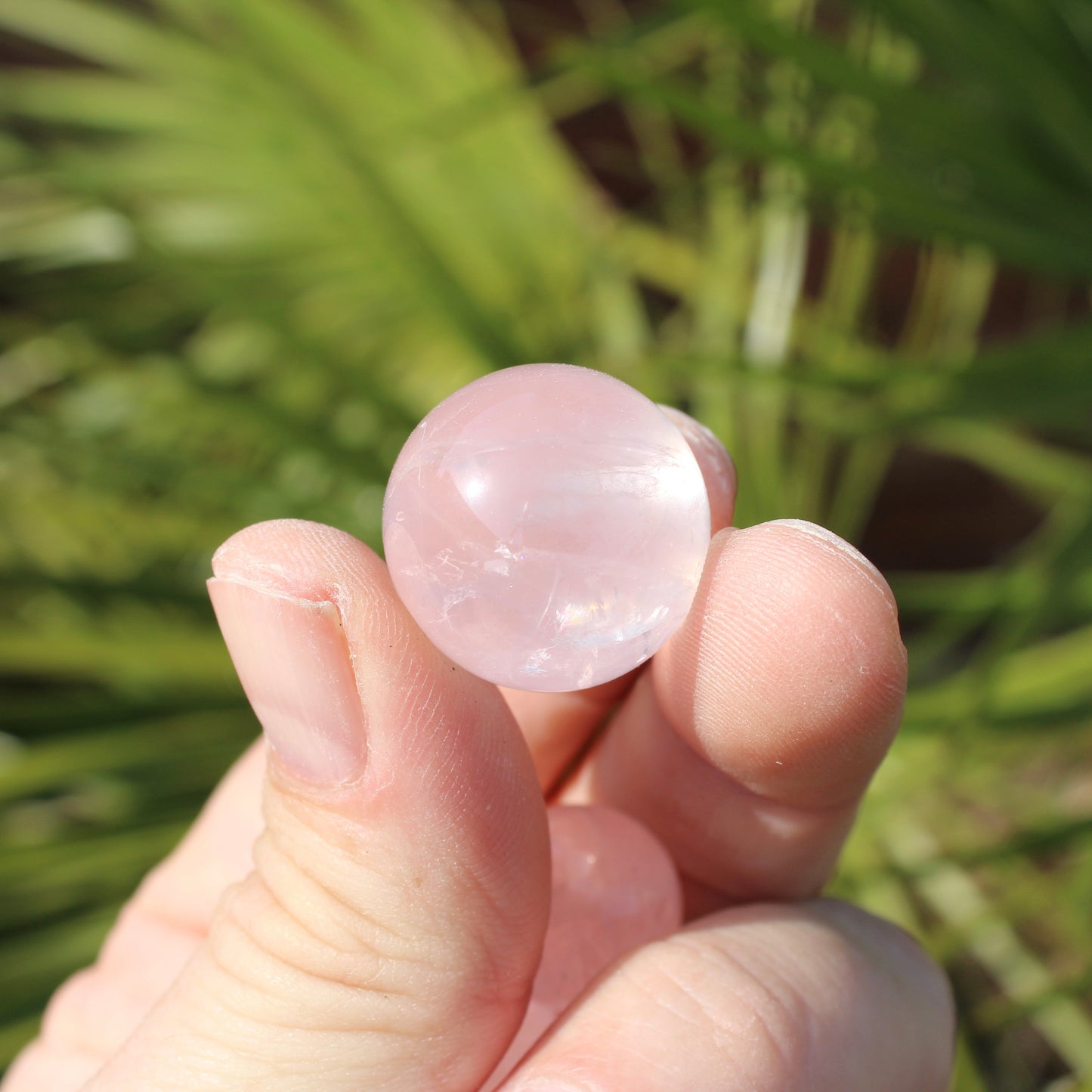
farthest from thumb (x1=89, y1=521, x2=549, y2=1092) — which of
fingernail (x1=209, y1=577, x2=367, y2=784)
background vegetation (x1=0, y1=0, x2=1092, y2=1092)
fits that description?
background vegetation (x1=0, y1=0, x2=1092, y2=1092)

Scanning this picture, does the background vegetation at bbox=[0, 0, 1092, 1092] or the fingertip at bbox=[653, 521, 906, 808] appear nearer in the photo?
the fingertip at bbox=[653, 521, 906, 808]

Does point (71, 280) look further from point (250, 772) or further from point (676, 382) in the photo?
point (250, 772)

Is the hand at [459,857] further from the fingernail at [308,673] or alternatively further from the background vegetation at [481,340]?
the background vegetation at [481,340]

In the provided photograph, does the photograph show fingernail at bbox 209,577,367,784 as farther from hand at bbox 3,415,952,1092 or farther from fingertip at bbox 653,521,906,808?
fingertip at bbox 653,521,906,808

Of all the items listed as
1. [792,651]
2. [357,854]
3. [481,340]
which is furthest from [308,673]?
[481,340]

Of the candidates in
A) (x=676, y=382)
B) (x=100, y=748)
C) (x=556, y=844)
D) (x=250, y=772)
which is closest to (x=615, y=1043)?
(x=556, y=844)

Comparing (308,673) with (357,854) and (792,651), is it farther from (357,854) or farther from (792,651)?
(792,651)
